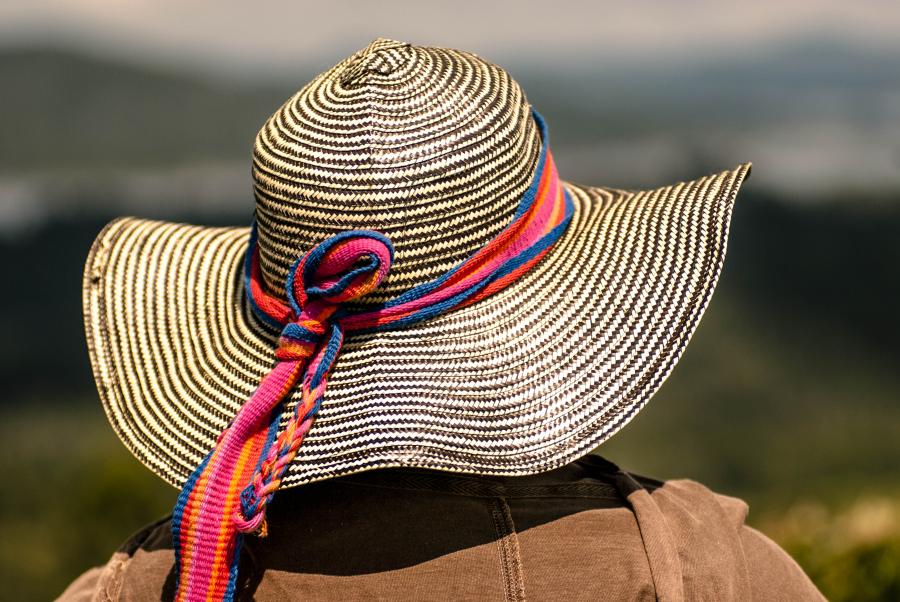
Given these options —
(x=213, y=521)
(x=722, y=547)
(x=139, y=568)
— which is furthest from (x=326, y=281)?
(x=722, y=547)

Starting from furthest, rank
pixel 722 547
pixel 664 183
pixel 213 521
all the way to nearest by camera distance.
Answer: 1. pixel 664 183
2. pixel 722 547
3. pixel 213 521

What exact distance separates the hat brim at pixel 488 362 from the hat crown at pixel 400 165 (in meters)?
0.12

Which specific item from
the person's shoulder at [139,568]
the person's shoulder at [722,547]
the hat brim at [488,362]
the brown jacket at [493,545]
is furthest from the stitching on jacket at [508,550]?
the person's shoulder at [139,568]

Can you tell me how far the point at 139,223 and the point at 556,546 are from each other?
1110 millimetres

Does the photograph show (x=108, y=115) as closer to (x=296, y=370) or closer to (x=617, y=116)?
(x=617, y=116)

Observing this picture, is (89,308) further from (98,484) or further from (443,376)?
(98,484)

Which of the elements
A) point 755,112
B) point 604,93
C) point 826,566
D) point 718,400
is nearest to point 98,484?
point 826,566

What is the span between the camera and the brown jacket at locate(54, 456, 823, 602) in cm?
142

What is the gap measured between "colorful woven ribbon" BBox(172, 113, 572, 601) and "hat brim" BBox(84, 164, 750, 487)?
33 millimetres

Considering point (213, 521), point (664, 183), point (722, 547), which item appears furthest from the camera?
point (664, 183)

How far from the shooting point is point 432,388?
1457 millimetres

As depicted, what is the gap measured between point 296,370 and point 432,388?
0.21 meters

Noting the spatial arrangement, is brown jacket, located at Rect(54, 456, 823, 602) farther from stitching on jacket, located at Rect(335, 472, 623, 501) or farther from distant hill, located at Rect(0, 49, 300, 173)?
distant hill, located at Rect(0, 49, 300, 173)

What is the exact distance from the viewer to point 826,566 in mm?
3055
